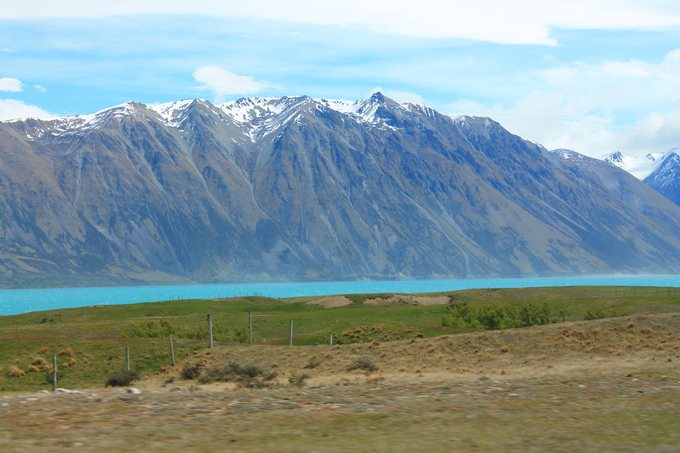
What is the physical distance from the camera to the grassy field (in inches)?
520

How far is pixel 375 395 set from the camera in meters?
19.2

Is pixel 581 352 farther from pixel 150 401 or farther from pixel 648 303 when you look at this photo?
pixel 648 303

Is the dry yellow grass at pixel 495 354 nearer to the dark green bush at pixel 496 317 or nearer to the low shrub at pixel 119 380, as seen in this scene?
the low shrub at pixel 119 380

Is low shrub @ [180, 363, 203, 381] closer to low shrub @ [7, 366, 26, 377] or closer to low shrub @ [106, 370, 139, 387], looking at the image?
low shrub @ [106, 370, 139, 387]

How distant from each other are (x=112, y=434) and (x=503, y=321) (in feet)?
179

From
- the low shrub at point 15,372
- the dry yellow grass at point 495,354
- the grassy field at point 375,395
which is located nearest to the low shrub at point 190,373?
the grassy field at point 375,395

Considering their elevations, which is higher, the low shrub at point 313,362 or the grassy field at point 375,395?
the grassy field at point 375,395

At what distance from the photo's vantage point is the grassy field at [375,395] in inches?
520

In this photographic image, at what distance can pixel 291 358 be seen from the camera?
37969mm

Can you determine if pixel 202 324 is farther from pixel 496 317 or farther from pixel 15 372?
pixel 15 372

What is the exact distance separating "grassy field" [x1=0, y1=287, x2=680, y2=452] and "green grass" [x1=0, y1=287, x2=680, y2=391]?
0.98 feet

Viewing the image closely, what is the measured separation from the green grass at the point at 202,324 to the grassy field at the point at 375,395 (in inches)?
11.8

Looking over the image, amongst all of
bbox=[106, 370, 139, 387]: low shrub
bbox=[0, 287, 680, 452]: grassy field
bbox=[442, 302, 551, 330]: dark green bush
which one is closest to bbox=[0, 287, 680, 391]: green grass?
bbox=[0, 287, 680, 452]: grassy field

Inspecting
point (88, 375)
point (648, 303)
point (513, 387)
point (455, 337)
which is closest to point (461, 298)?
point (648, 303)
